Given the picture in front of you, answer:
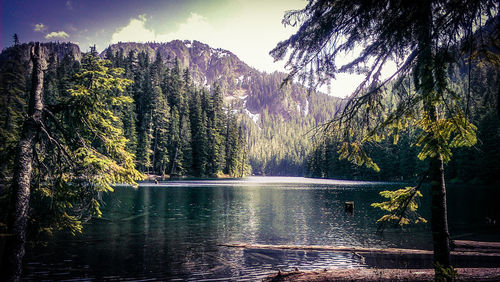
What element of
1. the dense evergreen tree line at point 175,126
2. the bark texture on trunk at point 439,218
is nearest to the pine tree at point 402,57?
→ the bark texture on trunk at point 439,218

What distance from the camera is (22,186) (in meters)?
7.36

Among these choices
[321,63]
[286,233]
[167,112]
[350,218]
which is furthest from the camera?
[167,112]

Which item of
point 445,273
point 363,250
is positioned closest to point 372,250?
point 363,250

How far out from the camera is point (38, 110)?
25.2ft

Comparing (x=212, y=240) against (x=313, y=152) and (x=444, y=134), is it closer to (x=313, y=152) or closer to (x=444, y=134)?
(x=313, y=152)

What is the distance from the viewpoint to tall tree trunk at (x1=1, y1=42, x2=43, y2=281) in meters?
7.14

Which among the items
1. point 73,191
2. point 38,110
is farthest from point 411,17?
point 73,191

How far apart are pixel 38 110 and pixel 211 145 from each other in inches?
2593

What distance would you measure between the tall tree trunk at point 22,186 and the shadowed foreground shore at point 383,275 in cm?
716

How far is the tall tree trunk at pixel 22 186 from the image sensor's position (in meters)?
7.14

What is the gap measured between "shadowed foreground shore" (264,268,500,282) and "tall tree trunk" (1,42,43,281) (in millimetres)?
7165

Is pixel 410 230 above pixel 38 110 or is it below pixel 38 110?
below

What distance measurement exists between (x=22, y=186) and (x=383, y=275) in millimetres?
10501

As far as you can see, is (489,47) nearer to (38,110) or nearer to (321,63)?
(321,63)
